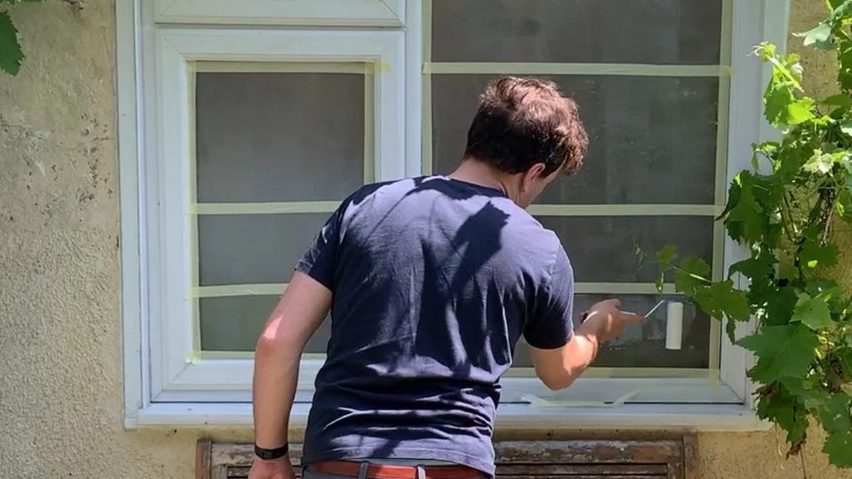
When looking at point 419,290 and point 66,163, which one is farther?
point 66,163

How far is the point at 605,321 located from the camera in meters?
2.49

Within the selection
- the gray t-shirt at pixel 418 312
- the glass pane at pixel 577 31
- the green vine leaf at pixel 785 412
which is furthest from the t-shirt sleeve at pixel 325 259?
the green vine leaf at pixel 785 412

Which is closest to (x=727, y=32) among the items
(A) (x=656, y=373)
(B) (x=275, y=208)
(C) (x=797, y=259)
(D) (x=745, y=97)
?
(D) (x=745, y=97)

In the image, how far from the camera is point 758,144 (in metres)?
2.72

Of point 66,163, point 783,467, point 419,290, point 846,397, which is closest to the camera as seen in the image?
point 419,290

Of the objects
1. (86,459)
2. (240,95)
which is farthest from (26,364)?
(240,95)

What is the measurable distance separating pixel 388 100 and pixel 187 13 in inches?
24.0

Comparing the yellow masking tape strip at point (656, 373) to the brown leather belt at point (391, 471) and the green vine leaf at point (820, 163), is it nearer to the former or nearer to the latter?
the green vine leaf at point (820, 163)

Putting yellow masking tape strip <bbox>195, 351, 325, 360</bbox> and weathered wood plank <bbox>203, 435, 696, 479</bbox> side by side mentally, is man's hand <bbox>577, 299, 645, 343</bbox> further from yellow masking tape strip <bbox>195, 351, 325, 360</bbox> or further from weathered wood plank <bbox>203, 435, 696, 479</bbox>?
yellow masking tape strip <bbox>195, 351, 325, 360</bbox>

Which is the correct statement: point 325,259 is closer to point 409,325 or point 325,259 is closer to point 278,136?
point 409,325

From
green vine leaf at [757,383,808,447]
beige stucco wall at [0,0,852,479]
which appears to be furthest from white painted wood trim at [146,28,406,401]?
green vine leaf at [757,383,808,447]

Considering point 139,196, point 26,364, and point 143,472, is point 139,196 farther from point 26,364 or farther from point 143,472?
point 143,472

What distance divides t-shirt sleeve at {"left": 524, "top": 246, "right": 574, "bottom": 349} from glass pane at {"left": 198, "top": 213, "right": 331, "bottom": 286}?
89cm

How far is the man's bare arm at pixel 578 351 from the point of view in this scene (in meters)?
2.26
